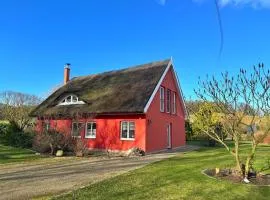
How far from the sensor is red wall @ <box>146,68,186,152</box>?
2392 centimetres

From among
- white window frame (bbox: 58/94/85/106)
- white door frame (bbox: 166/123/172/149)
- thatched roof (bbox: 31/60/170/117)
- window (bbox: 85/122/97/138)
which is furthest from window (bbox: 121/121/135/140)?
white window frame (bbox: 58/94/85/106)

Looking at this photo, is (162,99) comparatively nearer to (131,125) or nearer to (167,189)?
(131,125)

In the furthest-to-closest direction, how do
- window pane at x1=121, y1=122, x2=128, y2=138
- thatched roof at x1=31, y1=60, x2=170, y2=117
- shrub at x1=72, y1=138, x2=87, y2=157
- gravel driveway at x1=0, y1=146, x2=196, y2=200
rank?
window pane at x1=121, y1=122, x2=128, y2=138
thatched roof at x1=31, y1=60, x2=170, y2=117
shrub at x1=72, y1=138, x2=87, y2=157
gravel driveway at x1=0, y1=146, x2=196, y2=200

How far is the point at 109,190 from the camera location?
33.7 ft

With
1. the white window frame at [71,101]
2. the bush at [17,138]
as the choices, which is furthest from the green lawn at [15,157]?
the white window frame at [71,101]

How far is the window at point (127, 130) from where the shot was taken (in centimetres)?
2392

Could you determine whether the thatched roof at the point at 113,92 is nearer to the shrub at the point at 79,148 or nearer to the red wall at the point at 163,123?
the red wall at the point at 163,123

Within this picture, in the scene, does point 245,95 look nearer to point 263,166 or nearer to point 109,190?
point 263,166

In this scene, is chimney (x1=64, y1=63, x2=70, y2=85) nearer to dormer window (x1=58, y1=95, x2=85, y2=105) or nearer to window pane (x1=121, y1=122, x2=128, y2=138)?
dormer window (x1=58, y1=95, x2=85, y2=105)

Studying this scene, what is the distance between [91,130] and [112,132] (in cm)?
239

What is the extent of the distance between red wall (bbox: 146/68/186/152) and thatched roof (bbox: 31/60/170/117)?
1.16m

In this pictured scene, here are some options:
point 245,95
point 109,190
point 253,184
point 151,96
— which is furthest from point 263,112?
point 151,96

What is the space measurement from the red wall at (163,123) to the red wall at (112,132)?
0.58 m

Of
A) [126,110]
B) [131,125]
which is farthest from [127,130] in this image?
[126,110]
